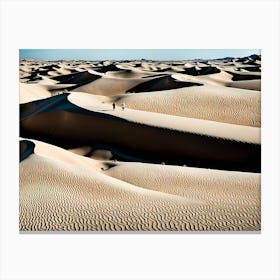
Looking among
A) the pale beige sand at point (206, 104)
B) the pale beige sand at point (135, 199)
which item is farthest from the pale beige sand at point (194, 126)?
the pale beige sand at point (135, 199)

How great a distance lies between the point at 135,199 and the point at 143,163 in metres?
4.65

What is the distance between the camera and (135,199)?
379 inches

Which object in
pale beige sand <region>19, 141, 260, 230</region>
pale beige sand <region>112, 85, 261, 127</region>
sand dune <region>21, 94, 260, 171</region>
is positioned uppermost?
pale beige sand <region>112, 85, 261, 127</region>

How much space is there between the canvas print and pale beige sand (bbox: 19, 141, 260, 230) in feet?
0.08

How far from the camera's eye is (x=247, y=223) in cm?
895

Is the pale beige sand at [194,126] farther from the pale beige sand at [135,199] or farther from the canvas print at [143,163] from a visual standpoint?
the pale beige sand at [135,199]

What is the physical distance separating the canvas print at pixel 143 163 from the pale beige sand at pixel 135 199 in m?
0.02

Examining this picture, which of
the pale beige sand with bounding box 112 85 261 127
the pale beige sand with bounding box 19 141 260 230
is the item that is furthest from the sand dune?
the pale beige sand with bounding box 19 141 260 230

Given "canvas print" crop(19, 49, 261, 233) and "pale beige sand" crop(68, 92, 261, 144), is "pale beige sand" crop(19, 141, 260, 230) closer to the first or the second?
"canvas print" crop(19, 49, 261, 233)

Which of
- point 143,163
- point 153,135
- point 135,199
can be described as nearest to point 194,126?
point 153,135

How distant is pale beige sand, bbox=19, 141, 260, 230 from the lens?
867 centimetres

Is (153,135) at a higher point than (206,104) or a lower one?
lower

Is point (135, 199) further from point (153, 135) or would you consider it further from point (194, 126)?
point (194, 126)

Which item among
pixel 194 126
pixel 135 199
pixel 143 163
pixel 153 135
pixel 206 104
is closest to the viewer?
pixel 135 199
